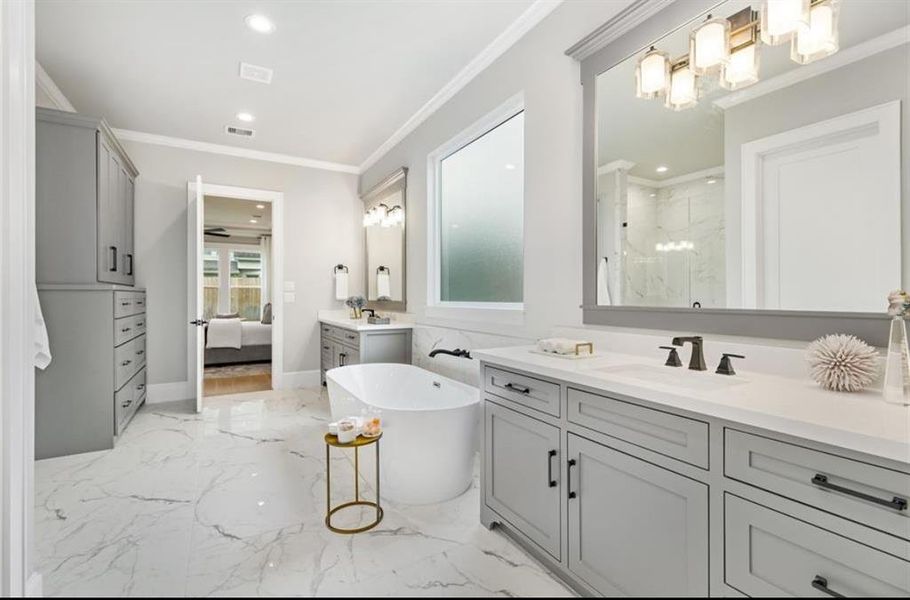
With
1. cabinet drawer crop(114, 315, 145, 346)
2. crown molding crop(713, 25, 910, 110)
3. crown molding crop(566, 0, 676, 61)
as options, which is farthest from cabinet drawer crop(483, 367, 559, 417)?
cabinet drawer crop(114, 315, 145, 346)

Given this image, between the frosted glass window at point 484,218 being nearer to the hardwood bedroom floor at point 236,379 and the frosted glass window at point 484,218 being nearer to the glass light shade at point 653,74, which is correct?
the glass light shade at point 653,74

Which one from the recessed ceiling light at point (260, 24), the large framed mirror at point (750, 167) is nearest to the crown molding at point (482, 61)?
the large framed mirror at point (750, 167)

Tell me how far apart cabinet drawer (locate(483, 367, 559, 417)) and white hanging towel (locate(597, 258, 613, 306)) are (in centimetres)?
60

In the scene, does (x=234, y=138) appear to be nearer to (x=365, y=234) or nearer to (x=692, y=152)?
(x=365, y=234)

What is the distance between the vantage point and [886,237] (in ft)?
3.98

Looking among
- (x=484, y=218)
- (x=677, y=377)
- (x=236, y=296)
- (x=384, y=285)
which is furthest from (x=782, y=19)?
(x=236, y=296)

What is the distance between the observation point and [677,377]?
1.51 metres

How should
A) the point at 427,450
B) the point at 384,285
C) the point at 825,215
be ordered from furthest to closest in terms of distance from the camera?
the point at 384,285, the point at 427,450, the point at 825,215

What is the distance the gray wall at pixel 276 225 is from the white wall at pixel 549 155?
285 centimetres

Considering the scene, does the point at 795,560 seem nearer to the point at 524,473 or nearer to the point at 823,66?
the point at 524,473

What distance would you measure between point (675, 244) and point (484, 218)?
1558 mm

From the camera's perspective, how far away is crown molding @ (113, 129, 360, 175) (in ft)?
14.2

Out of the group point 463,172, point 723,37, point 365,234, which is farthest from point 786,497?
point 365,234

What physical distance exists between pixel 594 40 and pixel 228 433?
3580 mm
